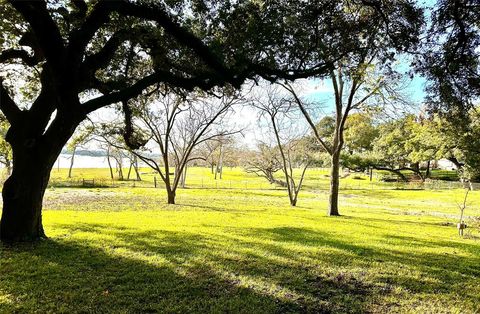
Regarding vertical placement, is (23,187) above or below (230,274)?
above

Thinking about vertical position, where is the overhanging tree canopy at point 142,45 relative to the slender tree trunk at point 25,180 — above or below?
above

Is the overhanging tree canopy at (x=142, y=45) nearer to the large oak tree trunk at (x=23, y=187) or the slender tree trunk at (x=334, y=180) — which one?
the large oak tree trunk at (x=23, y=187)

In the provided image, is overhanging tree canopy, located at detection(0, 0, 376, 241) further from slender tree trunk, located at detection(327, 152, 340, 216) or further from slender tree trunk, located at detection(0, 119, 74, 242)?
slender tree trunk, located at detection(327, 152, 340, 216)

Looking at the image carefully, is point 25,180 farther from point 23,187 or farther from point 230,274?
point 230,274

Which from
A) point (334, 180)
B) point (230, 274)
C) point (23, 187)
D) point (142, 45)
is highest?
point (142, 45)

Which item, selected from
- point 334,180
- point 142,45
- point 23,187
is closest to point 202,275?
point 23,187

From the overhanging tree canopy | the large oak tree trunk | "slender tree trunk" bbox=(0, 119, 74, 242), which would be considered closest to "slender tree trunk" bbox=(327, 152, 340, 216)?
the overhanging tree canopy

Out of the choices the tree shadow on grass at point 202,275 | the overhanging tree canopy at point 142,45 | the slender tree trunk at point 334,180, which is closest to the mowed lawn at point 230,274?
the tree shadow on grass at point 202,275

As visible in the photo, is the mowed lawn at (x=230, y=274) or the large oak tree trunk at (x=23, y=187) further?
the large oak tree trunk at (x=23, y=187)

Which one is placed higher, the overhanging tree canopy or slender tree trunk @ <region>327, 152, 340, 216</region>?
the overhanging tree canopy

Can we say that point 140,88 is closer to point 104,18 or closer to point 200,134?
point 104,18

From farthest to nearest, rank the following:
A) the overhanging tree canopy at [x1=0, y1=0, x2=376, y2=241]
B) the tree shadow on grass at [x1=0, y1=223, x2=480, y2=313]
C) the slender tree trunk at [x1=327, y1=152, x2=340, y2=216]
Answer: the slender tree trunk at [x1=327, y1=152, x2=340, y2=216] → the overhanging tree canopy at [x1=0, y1=0, x2=376, y2=241] → the tree shadow on grass at [x1=0, y1=223, x2=480, y2=313]

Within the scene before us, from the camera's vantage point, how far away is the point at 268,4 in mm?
6750

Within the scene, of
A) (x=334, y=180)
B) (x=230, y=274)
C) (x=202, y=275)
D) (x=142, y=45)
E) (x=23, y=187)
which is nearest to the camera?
(x=202, y=275)
